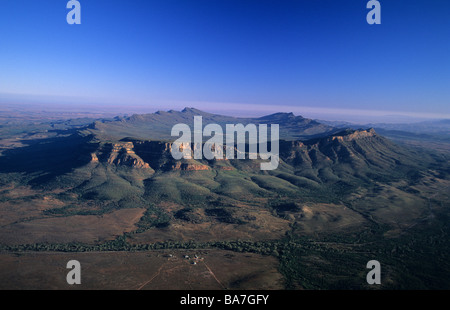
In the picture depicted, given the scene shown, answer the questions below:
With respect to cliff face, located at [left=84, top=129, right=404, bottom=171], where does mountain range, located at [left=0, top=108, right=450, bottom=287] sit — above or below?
below

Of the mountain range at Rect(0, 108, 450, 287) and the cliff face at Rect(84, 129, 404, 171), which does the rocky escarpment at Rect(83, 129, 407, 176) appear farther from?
the mountain range at Rect(0, 108, 450, 287)

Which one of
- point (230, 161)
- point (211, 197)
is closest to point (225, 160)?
point (230, 161)

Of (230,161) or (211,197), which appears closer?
(211,197)

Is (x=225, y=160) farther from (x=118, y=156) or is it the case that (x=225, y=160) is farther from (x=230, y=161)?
(x=118, y=156)

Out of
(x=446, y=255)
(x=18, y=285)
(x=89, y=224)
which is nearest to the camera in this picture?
(x=18, y=285)

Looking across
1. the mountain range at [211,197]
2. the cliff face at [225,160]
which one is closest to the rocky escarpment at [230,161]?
the cliff face at [225,160]

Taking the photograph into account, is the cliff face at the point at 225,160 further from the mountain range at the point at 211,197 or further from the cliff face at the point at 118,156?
the mountain range at the point at 211,197

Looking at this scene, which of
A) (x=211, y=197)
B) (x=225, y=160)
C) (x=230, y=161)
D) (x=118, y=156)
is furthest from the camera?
(x=230, y=161)

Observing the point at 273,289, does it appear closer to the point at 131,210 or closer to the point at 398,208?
the point at 131,210

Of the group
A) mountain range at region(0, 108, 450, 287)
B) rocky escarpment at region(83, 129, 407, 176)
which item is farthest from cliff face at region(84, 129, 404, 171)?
mountain range at region(0, 108, 450, 287)

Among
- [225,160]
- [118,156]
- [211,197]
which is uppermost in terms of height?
[118,156]
